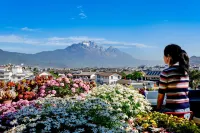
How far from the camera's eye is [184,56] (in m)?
4.20

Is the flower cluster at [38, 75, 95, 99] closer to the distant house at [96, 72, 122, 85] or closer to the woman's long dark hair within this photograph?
the woman's long dark hair

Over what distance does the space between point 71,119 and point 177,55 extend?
177cm

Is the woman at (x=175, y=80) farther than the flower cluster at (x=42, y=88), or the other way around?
the flower cluster at (x=42, y=88)

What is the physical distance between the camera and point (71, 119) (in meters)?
3.64

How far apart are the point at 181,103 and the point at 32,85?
4.59 m

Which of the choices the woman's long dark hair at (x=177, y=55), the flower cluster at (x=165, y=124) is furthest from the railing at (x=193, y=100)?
the woman's long dark hair at (x=177, y=55)

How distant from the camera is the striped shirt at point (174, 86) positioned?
13.4 feet

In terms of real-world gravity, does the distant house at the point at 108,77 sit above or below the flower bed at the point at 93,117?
below

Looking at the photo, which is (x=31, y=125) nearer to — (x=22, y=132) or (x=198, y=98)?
(x=22, y=132)

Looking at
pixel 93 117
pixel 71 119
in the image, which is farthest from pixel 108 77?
pixel 71 119

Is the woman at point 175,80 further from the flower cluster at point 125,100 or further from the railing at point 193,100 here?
the railing at point 193,100

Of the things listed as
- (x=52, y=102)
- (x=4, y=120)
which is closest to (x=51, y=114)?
(x=52, y=102)

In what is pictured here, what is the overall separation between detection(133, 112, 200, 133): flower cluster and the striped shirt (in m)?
0.21

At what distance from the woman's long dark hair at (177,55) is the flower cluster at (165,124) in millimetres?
740
